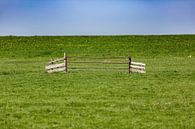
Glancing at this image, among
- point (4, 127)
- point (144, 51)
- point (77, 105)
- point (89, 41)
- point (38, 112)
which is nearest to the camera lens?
point (4, 127)

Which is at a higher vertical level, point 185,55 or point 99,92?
point 185,55

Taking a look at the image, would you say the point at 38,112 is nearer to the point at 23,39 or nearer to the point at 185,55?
the point at 185,55

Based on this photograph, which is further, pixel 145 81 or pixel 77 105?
pixel 145 81

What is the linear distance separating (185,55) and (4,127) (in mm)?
46015

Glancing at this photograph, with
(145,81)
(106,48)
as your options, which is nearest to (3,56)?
(106,48)

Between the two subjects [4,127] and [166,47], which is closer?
[4,127]

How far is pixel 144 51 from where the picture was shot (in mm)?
62875

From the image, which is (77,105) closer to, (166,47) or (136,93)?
(136,93)

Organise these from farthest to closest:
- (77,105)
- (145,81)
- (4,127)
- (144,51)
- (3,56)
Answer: (144,51)
(3,56)
(145,81)
(77,105)
(4,127)

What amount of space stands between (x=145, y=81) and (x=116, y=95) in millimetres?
6852

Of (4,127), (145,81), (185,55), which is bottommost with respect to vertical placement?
(4,127)

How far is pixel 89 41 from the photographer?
71.6 metres

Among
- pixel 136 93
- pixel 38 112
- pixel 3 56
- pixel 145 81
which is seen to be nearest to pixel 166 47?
pixel 3 56

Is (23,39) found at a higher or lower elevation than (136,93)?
higher
